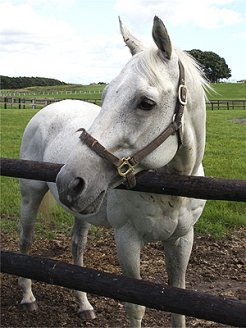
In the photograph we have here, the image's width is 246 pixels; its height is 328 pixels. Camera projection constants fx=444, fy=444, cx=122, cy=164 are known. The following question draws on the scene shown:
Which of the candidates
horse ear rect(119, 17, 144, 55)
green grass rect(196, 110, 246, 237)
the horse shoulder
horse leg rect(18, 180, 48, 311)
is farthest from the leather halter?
green grass rect(196, 110, 246, 237)

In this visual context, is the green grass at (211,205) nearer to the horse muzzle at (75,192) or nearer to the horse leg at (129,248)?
the horse leg at (129,248)

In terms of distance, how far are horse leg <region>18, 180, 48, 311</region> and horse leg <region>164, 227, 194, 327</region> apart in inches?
62.3

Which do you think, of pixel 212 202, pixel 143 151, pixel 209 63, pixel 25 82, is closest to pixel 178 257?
pixel 143 151

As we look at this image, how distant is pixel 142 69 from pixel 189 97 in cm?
41

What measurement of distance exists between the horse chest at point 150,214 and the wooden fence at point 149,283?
0.37 m

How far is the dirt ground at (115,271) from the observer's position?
4.11 metres

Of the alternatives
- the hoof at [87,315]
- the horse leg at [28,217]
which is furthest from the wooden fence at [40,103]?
the hoof at [87,315]

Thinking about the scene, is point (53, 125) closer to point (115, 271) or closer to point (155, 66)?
point (115, 271)

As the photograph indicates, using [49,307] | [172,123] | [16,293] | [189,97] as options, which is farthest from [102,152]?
[16,293]

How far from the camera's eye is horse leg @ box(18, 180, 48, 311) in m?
4.34

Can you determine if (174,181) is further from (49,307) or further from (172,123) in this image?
(49,307)

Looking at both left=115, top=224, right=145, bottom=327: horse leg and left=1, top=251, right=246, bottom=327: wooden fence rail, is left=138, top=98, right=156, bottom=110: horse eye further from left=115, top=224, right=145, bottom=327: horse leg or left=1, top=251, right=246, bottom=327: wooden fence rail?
left=115, top=224, right=145, bottom=327: horse leg

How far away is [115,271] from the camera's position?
490 cm

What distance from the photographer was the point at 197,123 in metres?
2.65
